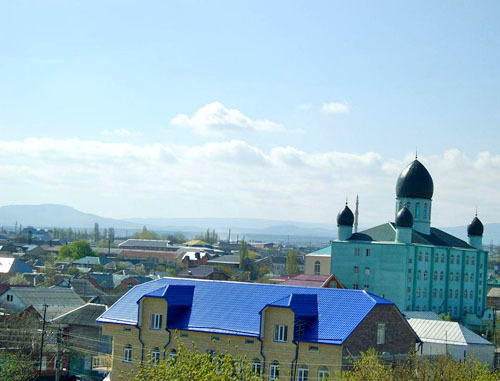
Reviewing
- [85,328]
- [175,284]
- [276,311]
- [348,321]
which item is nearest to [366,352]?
[348,321]

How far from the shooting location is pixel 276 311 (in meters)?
28.7

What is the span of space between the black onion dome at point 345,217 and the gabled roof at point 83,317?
21.9m

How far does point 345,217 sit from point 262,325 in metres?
31.4

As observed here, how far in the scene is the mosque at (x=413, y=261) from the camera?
185 feet

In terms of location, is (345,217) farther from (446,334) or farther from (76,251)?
(76,251)

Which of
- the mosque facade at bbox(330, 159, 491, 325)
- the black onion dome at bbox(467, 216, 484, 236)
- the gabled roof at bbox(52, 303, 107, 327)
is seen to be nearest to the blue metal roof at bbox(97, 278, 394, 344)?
the gabled roof at bbox(52, 303, 107, 327)

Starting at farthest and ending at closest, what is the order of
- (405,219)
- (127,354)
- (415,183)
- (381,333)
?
(415,183), (405,219), (127,354), (381,333)

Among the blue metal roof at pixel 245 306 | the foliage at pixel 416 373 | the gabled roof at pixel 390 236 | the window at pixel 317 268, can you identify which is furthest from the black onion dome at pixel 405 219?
the foliage at pixel 416 373

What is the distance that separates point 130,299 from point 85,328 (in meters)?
11.0

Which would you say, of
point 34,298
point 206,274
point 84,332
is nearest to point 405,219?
point 84,332

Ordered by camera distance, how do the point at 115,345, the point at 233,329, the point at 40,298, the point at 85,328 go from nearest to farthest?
the point at 233,329, the point at 115,345, the point at 85,328, the point at 40,298

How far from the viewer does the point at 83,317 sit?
42.5 meters

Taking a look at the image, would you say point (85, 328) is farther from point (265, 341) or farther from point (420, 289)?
point (420, 289)

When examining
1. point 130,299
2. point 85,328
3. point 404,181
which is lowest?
point 85,328
